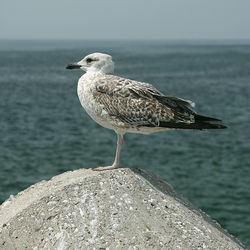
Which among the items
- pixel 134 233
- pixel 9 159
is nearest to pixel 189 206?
pixel 134 233

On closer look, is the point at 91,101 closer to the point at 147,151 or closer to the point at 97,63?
the point at 97,63

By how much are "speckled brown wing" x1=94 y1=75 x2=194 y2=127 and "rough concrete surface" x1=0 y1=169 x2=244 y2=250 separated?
1.10 m

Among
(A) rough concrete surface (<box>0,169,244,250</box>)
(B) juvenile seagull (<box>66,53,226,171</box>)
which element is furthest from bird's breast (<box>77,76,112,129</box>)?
(A) rough concrete surface (<box>0,169,244,250</box>)

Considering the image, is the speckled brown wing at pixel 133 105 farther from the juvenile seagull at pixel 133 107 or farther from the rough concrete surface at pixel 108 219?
the rough concrete surface at pixel 108 219

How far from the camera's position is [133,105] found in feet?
31.6

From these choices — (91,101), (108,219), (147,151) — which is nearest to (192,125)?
(91,101)

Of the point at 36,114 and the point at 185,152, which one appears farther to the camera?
the point at 36,114

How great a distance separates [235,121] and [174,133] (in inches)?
354

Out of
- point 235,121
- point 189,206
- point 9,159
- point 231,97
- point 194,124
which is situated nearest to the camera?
point 194,124

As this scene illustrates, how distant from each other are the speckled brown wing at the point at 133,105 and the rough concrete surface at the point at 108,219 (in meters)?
1.10

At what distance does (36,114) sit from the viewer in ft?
213

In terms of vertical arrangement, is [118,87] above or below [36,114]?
above

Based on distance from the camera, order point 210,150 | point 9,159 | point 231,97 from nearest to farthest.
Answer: point 9,159 < point 210,150 < point 231,97

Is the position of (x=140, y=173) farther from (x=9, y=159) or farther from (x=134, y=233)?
(x=9, y=159)
